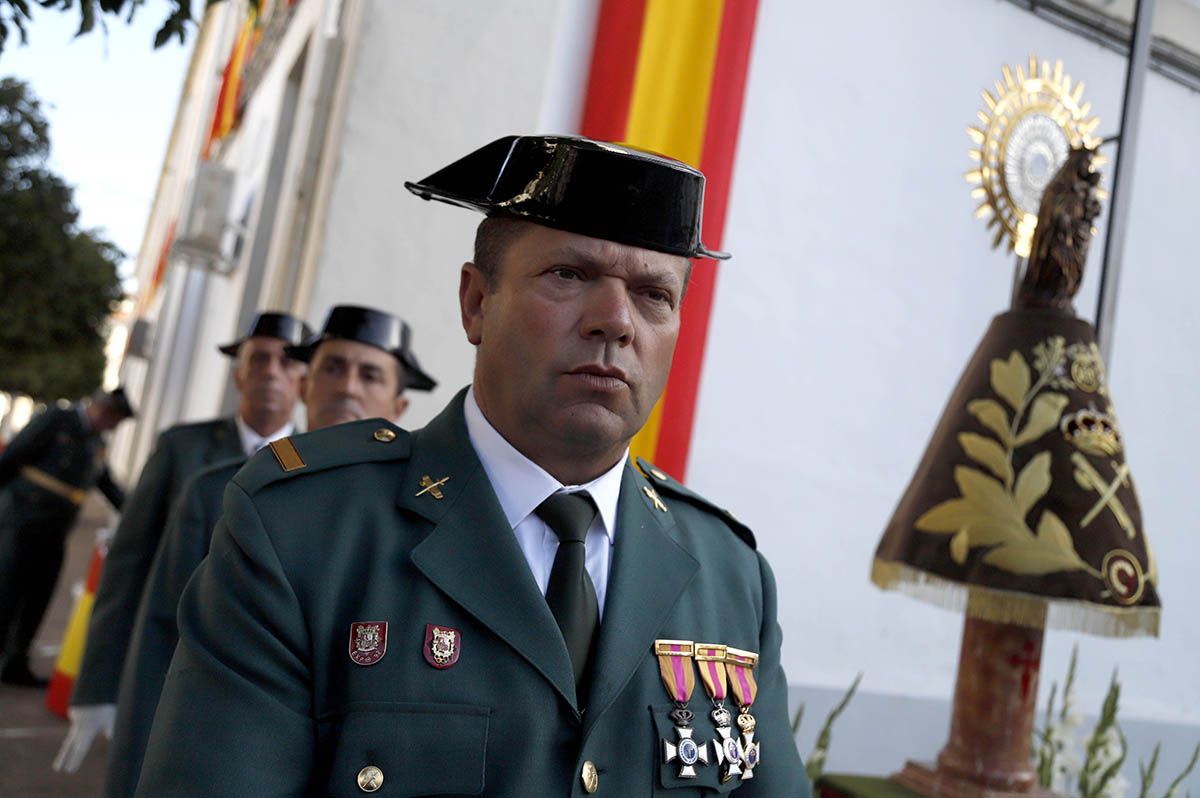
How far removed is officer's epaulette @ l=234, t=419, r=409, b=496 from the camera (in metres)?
1.40

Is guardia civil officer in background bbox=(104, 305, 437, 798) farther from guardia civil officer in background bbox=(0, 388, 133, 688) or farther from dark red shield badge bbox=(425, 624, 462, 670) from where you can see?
guardia civil officer in background bbox=(0, 388, 133, 688)

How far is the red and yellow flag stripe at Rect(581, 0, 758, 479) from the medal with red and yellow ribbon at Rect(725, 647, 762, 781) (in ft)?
10.9

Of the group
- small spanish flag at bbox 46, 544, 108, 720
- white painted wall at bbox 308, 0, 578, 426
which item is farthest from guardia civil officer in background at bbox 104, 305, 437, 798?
small spanish flag at bbox 46, 544, 108, 720

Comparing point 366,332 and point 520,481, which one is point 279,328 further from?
point 520,481

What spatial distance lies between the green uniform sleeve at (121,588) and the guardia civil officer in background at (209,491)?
1.45 ft

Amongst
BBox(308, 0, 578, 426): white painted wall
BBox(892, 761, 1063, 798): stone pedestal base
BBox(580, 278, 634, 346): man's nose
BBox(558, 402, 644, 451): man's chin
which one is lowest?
BBox(892, 761, 1063, 798): stone pedestal base

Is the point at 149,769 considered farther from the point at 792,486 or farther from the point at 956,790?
the point at 792,486

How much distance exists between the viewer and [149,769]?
4.10 ft

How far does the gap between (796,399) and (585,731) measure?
4.40 meters

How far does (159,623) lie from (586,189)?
1.96 meters

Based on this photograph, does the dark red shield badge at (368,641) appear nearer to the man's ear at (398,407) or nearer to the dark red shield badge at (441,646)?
the dark red shield badge at (441,646)

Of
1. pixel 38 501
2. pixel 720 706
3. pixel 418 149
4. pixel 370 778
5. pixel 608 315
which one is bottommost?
pixel 38 501

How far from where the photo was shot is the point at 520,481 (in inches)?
58.1

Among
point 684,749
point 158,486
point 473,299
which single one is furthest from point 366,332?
point 684,749
